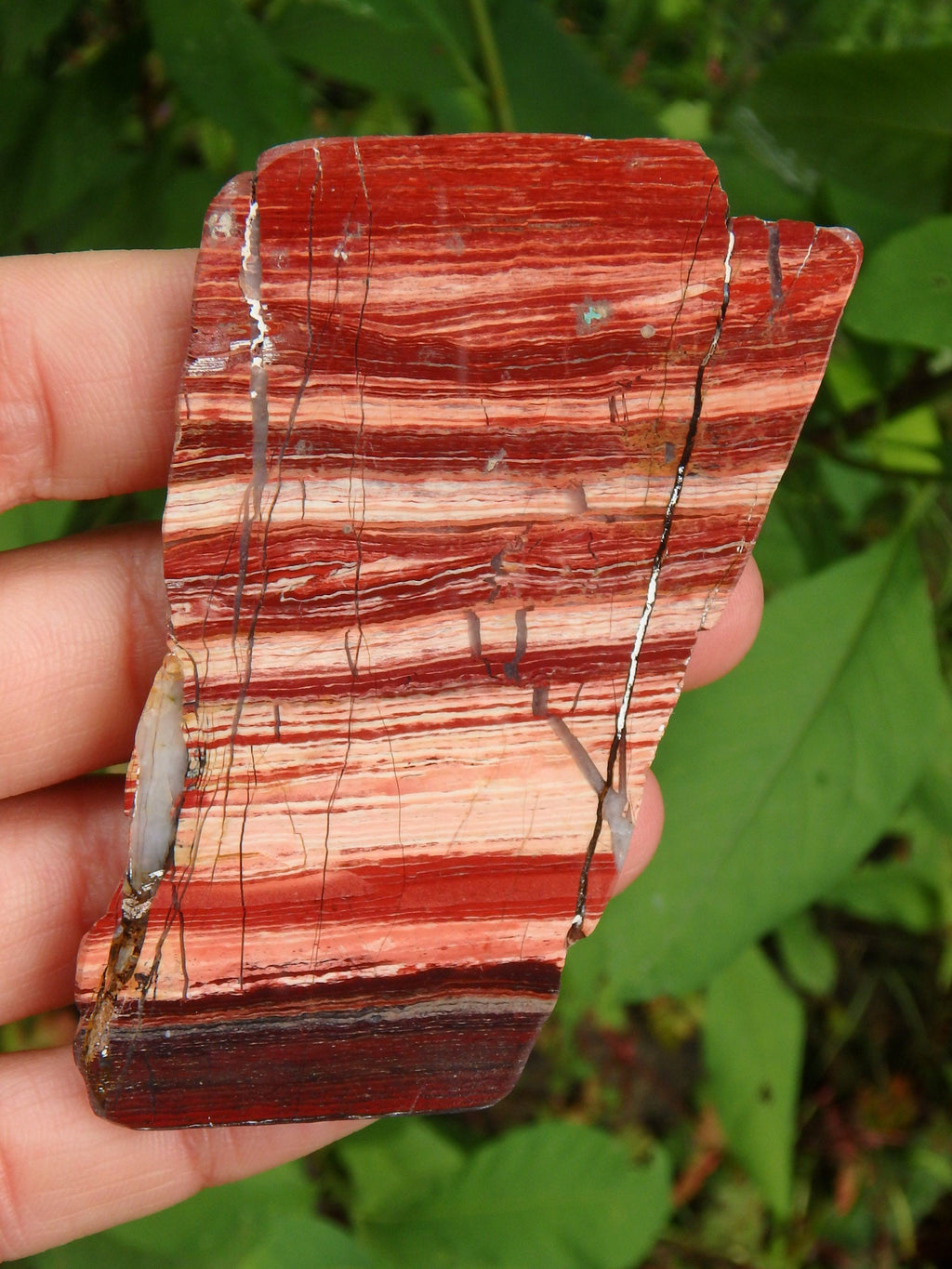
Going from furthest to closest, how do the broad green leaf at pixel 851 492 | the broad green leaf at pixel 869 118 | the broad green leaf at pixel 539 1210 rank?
1. the broad green leaf at pixel 851 492
2. the broad green leaf at pixel 539 1210
3. the broad green leaf at pixel 869 118

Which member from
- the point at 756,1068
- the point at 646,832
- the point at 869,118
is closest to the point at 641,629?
the point at 646,832

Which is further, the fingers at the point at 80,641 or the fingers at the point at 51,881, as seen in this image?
the fingers at the point at 51,881

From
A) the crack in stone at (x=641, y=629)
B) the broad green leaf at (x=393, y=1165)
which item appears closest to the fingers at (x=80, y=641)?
the crack in stone at (x=641, y=629)

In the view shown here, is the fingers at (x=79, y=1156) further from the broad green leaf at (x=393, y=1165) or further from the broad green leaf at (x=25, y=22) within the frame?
the broad green leaf at (x=25, y=22)

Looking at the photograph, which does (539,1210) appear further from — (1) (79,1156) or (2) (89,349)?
(2) (89,349)

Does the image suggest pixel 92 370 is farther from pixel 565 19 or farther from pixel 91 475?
pixel 565 19

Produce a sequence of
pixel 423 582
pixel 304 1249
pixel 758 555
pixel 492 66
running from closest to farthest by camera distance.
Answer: pixel 423 582 → pixel 304 1249 → pixel 492 66 → pixel 758 555

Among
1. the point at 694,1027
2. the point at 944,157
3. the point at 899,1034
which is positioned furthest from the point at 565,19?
the point at 899,1034
